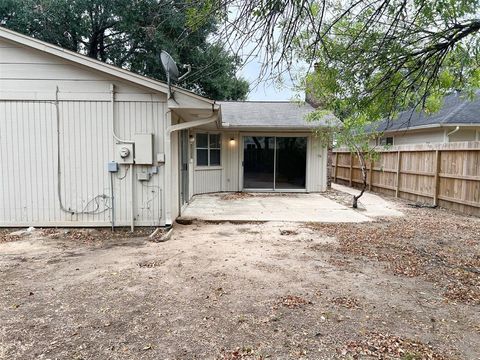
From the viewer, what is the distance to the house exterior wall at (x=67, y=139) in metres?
5.98

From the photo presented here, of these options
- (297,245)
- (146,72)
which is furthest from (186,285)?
(146,72)

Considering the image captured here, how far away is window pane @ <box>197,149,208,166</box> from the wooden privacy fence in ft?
19.9

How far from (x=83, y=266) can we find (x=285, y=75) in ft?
11.2

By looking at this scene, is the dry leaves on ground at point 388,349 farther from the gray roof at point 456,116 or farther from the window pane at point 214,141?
the gray roof at point 456,116

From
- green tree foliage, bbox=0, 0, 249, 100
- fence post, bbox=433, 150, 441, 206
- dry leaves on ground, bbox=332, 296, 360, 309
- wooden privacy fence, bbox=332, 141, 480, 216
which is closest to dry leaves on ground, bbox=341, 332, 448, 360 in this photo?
dry leaves on ground, bbox=332, 296, 360, 309

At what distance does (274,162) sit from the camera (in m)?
11.9

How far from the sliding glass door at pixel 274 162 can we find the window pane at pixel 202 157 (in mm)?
1438

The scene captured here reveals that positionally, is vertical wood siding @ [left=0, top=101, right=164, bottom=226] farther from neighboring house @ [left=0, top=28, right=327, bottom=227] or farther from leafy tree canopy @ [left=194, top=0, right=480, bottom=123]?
leafy tree canopy @ [left=194, top=0, right=480, bottom=123]

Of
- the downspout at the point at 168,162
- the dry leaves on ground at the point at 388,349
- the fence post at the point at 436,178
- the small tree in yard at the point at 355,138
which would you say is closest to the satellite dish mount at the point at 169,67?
the downspout at the point at 168,162

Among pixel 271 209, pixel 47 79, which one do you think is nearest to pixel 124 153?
pixel 47 79

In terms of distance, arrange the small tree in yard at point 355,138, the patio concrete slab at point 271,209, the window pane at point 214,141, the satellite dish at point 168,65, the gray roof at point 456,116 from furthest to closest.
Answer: the gray roof at point 456,116 < the window pane at point 214,141 < the small tree in yard at point 355,138 < the patio concrete slab at point 271,209 < the satellite dish at point 168,65

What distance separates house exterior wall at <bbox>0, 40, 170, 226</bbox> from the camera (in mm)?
5980

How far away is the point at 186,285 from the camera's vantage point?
3703 millimetres

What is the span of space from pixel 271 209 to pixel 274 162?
12.1 feet
